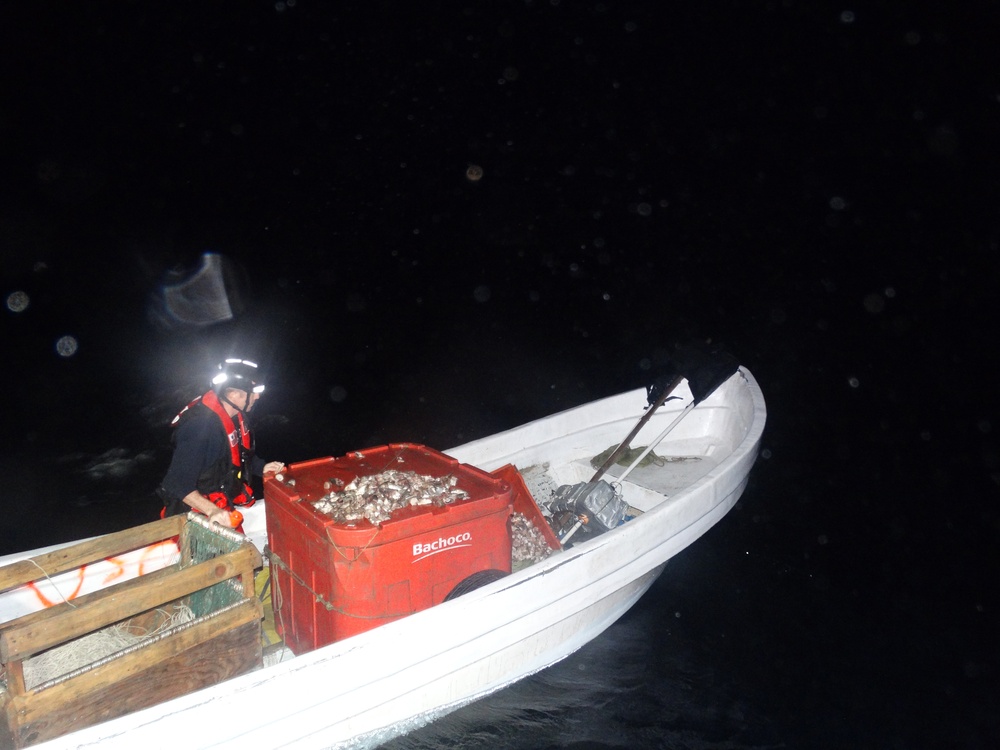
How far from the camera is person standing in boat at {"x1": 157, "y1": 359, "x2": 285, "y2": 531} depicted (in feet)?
12.0

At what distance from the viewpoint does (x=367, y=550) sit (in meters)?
3.21

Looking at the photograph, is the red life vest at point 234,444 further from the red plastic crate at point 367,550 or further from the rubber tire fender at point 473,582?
the rubber tire fender at point 473,582

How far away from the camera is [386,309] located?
70.1 feet

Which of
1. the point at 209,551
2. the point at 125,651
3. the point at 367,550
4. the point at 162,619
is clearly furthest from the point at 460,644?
the point at 162,619

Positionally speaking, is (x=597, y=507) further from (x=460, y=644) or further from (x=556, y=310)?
(x=556, y=310)

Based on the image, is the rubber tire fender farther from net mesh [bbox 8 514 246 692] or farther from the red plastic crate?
net mesh [bbox 8 514 246 692]

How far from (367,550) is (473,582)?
0.63m

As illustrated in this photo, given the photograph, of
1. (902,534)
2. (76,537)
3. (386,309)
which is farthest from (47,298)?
(902,534)

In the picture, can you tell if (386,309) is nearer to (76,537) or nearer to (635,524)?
(76,537)

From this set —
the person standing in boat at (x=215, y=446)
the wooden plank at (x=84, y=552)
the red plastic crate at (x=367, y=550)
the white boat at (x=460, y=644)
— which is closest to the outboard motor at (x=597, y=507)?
the white boat at (x=460, y=644)

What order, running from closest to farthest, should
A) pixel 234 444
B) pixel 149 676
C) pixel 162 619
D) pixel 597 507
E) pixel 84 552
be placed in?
pixel 149 676, pixel 84 552, pixel 162 619, pixel 234 444, pixel 597 507

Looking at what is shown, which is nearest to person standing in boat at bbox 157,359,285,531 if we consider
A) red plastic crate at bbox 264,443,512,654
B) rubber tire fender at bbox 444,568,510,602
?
red plastic crate at bbox 264,443,512,654

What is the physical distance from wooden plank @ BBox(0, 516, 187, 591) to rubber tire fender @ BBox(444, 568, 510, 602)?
55.2 inches

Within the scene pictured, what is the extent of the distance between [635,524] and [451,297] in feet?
65.0
